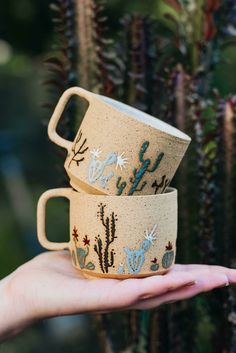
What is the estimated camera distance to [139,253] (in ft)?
4.10

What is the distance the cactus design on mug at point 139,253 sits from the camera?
1.25m

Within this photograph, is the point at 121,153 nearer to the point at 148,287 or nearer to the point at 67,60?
the point at 148,287

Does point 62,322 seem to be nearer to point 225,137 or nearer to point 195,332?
point 195,332

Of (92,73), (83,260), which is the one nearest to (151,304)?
(83,260)

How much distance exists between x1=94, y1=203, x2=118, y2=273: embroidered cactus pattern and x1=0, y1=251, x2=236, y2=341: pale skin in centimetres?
6

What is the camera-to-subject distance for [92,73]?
5.30ft

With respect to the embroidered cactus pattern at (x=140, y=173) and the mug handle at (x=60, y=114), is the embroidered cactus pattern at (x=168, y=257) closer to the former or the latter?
the embroidered cactus pattern at (x=140, y=173)

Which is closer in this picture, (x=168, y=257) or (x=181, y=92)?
(x=168, y=257)

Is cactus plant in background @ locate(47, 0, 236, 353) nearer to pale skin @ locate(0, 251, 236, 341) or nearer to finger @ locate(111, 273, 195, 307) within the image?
pale skin @ locate(0, 251, 236, 341)

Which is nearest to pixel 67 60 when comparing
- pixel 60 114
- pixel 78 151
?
pixel 60 114

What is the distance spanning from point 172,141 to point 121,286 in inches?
11.5

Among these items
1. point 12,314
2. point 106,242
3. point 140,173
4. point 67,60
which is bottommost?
point 12,314

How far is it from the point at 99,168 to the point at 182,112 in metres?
0.40

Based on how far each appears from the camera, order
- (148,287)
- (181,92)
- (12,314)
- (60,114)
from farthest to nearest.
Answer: (181,92)
(60,114)
(12,314)
(148,287)
